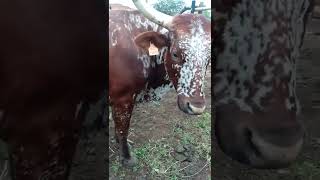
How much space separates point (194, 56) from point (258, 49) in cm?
34

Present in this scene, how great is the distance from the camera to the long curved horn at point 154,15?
3.63ft

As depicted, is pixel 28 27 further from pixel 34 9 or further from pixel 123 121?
pixel 123 121

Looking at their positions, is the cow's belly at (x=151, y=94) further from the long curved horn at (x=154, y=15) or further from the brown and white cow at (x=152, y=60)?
the long curved horn at (x=154, y=15)

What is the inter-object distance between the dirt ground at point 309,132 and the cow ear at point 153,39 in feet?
1.50

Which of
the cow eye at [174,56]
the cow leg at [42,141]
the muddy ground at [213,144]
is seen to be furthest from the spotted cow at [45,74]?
the cow eye at [174,56]

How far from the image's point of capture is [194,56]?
1.09 metres

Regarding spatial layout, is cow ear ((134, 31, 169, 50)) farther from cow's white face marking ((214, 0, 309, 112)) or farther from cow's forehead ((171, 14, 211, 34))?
cow's white face marking ((214, 0, 309, 112))

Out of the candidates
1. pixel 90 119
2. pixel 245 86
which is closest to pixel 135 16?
pixel 90 119

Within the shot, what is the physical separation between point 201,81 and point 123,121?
23 centimetres

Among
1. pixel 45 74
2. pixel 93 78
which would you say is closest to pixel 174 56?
pixel 93 78

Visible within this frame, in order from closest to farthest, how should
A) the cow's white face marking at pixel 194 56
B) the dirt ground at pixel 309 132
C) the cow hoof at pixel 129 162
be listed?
1. the cow's white face marking at pixel 194 56
2. the cow hoof at pixel 129 162
3. the dirt ground at pixel 309 132

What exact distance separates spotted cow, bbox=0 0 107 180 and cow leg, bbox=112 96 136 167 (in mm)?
322

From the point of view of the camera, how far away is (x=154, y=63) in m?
1.15

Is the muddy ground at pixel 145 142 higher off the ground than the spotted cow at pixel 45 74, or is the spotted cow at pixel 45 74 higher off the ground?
the spotted cow at pixel 45 74
